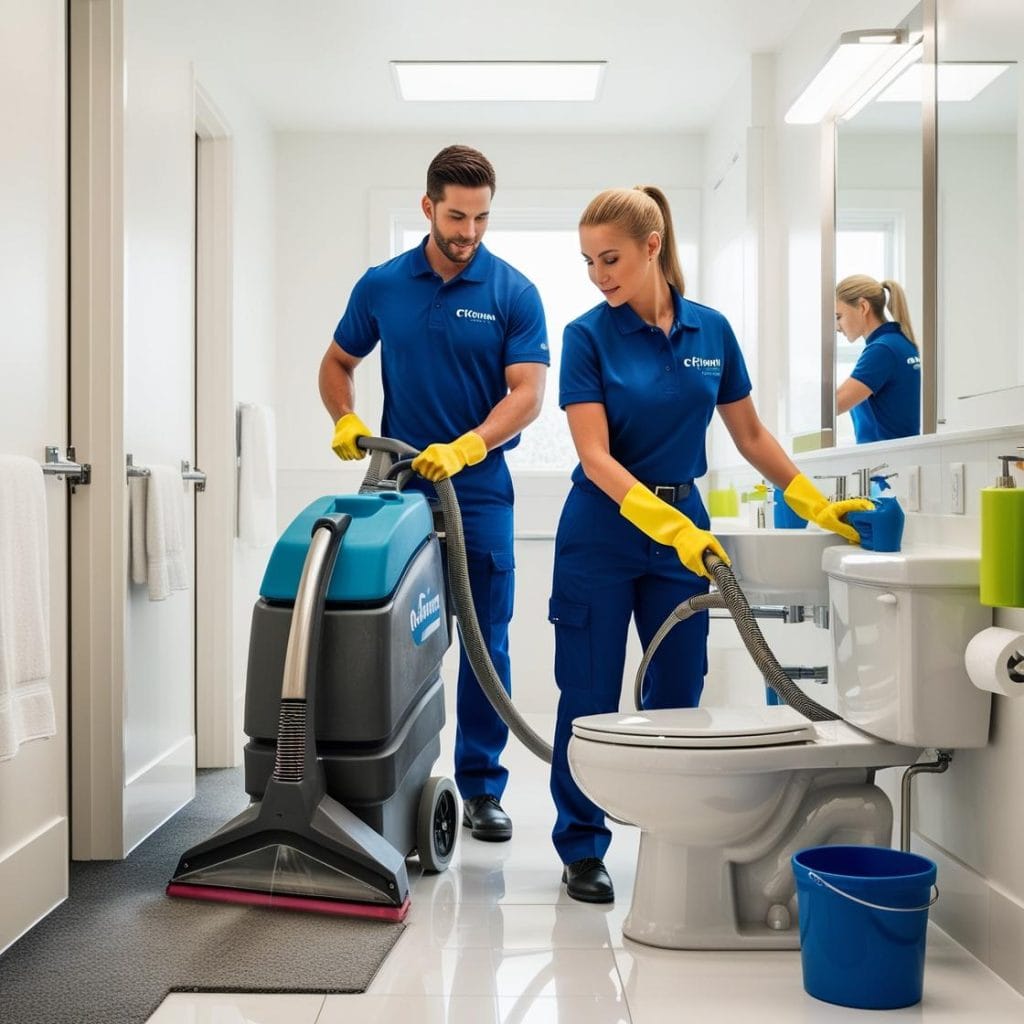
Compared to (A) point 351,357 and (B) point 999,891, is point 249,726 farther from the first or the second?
(B) point 999,891

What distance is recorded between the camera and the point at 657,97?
13.9 ft

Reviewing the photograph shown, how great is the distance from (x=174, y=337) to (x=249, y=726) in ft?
4.06

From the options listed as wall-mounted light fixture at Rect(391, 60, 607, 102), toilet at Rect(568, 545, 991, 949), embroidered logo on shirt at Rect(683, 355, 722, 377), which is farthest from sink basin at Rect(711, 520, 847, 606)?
wall-mounted light fixture at Rect(391, 60, 607, 102)

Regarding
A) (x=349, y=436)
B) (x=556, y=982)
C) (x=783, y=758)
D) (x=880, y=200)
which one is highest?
(x=880, y=200)

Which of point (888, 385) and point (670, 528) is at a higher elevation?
point (888, 385)

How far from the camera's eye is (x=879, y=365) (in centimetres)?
269

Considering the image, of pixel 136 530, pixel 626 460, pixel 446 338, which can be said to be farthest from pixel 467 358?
pixel 136 530

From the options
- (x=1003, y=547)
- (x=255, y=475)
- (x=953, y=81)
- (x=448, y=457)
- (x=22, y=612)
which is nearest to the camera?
(x=1003, y=547)

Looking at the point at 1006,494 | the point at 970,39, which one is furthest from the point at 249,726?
the point at 970,39

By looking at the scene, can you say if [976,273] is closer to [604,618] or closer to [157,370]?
[604,618]

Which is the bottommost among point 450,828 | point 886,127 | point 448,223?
point 450,828

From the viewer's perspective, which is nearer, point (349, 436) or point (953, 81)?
point (953, 81)

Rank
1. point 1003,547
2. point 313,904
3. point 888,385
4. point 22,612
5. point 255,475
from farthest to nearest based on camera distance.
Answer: point 255,475 → point 888,385 → point 313,904 → point 22,612 → point 1003,547

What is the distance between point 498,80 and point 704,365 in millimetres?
2106
